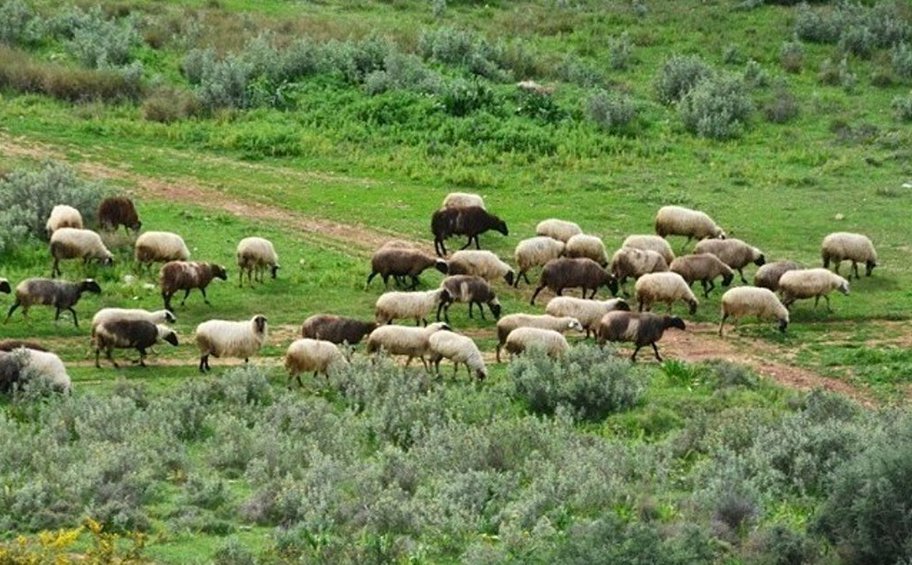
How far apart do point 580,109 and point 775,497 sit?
20.6 meters

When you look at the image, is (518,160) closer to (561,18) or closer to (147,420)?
(561,18)

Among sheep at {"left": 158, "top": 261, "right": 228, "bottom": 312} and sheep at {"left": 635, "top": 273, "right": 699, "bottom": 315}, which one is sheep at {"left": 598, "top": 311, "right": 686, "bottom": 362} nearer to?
sheep at {"left": 635, "top": 273, "right": 699, "bottom": 315}

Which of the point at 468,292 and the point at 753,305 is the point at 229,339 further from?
the point at 753,305

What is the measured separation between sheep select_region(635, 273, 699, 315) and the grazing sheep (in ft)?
19.7

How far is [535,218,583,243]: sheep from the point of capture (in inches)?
1105

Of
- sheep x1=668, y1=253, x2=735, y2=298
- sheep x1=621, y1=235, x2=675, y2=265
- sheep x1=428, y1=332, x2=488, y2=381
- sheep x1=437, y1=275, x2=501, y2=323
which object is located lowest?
sheep x1=428, y1=332, x2=488, y2=381

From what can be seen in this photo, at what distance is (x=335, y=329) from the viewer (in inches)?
901

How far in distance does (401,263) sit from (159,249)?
3.94 m

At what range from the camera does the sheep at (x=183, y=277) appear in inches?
963

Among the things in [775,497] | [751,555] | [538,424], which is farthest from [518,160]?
[751,555]

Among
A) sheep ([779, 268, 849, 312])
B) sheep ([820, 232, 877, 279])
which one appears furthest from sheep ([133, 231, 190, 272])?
sheep ([820, 232, 877, 279])

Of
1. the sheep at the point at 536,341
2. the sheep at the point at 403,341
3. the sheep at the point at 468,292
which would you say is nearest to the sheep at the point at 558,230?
the sheep at the point at 468,292

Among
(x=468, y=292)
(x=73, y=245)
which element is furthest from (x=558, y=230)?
(x=73, y=245)

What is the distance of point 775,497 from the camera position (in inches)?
658
